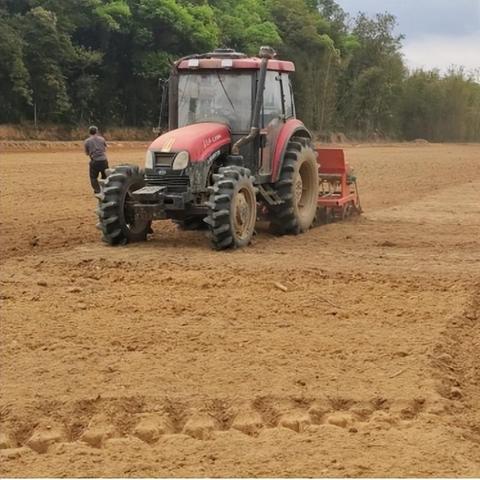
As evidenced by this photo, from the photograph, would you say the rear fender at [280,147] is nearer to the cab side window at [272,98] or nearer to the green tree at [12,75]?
the cab side window at [272,98]

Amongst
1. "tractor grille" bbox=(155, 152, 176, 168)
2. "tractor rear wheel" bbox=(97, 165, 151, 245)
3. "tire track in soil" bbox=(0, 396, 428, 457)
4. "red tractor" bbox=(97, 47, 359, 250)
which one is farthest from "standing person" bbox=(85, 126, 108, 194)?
"tire track in soil" bbox=(0, 396, 428, 457)

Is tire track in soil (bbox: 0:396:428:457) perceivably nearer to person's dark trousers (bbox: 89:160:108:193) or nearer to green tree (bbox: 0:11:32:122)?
person's dark trousers (bbox: 89:160:108:193)

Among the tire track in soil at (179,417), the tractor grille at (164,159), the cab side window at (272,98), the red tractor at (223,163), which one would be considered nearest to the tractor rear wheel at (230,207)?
the red tractor at (223,163)

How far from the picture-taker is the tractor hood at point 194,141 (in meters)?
10.5

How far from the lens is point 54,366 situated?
19.3 feet

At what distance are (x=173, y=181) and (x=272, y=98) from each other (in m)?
2.09

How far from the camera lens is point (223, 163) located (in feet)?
36.9

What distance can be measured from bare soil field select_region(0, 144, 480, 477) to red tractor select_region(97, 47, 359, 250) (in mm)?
457

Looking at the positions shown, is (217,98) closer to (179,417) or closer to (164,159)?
(164,159)

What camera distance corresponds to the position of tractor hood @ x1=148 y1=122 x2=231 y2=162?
10484 mm

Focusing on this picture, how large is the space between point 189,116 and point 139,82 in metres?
34.2

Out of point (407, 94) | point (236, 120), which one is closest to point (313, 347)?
point (236, 120)

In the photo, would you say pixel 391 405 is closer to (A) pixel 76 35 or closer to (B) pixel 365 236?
(B) pixel 365 236

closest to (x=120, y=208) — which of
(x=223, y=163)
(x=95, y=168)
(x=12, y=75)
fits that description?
(x=223, y=163)
